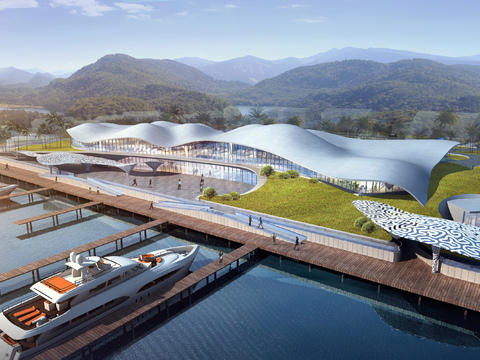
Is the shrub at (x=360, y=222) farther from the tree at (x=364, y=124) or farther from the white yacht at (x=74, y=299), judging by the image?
the tree at (x=364, y=124)

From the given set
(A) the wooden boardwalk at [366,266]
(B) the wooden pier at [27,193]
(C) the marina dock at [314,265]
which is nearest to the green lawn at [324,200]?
(A) the wooden boardwalk at [366,266]

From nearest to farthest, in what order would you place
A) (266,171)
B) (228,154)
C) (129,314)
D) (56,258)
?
(129,314) < (56,258) < (266,171) < (228,154)

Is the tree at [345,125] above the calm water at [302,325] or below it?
above

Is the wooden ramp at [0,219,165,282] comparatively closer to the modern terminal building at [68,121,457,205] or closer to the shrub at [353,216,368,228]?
the shrub at [353,216,368,228]

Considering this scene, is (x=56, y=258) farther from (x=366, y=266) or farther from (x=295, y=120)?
(x=295, y=120)

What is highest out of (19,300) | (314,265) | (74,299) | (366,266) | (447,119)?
(447,119)

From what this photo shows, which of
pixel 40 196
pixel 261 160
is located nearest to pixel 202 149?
pixel 261 160

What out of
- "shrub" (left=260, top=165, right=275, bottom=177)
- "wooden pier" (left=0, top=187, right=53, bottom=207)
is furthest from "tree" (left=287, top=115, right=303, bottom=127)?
"wooden pier" (left=0, top=187, right=53, bottom=207)

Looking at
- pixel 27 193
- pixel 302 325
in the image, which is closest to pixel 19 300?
pixel 302 325
